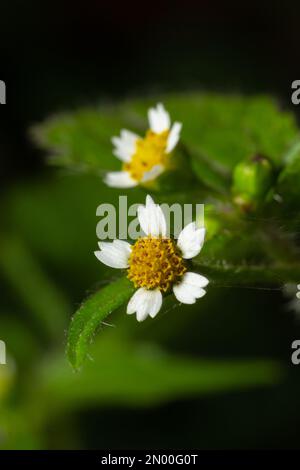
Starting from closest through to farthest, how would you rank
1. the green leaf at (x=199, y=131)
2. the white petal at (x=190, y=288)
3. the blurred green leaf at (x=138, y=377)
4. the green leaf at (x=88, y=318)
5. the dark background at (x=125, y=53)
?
the green leaf at (x=88, y=318) → the white petal at (x=190, y=288) → the green leaf at (x=199, y=131) → the blurred green leaf at (x=138, y=377) → the dark background at (x=125, y=53)

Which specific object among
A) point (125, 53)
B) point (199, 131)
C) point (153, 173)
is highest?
point (125, 53)

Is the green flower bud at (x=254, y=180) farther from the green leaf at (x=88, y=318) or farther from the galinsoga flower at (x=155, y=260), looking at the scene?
the green leaf at (x=88, y=318)

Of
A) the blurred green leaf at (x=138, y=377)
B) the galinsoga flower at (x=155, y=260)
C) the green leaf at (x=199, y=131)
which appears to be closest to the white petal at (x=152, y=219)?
the galinsoga flower at (x=155, y=260)

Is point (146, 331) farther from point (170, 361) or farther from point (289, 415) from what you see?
point (289, 415)

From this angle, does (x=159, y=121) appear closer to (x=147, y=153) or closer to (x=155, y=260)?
(x=147, y=153)

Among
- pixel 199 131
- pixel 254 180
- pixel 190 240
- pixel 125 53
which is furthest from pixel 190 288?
pixel 125 53

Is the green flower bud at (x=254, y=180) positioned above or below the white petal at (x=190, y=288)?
above
